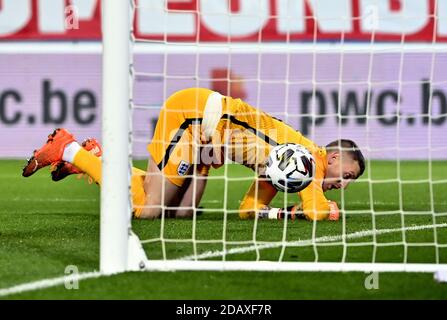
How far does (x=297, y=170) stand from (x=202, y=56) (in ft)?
30.4

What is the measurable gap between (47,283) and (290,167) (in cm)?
250

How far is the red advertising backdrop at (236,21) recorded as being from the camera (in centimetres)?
1464

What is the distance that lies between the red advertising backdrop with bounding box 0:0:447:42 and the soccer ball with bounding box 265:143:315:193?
25.6 ft

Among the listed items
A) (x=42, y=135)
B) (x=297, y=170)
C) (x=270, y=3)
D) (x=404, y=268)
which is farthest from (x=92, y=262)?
(x=42, y=135)

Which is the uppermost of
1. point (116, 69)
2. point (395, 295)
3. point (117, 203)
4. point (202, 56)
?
point (202, 56)

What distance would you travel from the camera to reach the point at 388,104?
15094 millimetres

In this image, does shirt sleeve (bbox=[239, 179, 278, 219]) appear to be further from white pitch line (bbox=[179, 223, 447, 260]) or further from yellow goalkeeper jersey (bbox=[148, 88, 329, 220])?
white pitch line (bbox=[179, 223, 447, 260])

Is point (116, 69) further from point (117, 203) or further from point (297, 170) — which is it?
point (297, 170)

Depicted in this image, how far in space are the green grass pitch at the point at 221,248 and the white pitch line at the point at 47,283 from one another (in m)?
0.06

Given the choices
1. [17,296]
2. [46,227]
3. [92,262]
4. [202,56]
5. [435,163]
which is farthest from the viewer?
[202,56]

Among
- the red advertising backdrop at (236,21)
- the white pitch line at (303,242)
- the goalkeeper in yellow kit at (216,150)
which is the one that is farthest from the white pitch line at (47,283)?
the red advertising backdrop at (236,21)

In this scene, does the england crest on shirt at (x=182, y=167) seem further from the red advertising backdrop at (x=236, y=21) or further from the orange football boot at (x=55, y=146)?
the red advertising backdrop at (x=236, y=21)

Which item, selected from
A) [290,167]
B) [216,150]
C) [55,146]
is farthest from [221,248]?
[55,146]

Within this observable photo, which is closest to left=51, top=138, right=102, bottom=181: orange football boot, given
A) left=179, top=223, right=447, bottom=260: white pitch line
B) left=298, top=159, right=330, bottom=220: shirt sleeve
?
left=298, top=159, right=330, bottom=220: shirt sleeve
